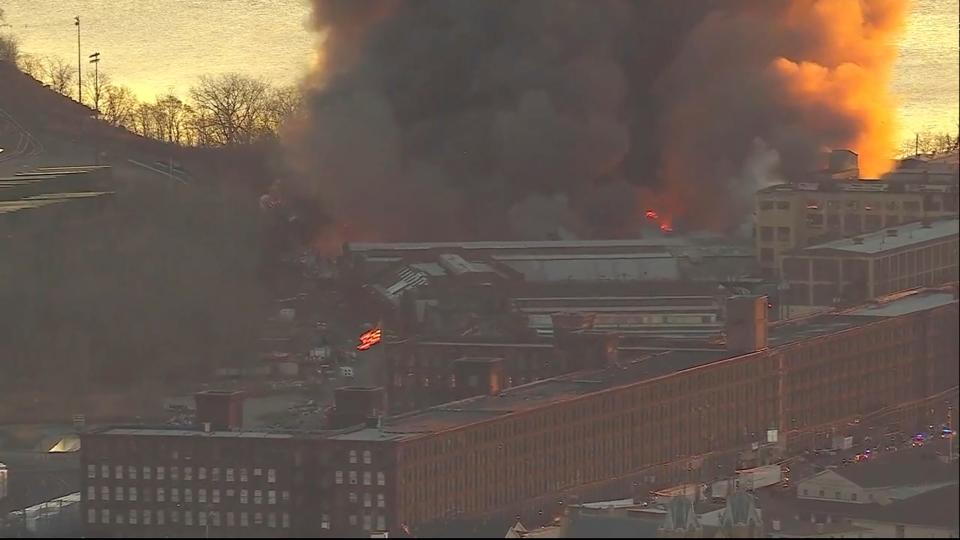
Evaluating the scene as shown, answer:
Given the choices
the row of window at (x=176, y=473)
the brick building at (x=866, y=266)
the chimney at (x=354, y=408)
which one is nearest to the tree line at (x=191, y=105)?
the brick building at (x=866, y=266)

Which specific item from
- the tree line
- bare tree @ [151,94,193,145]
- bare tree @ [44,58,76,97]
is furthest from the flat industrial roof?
bare tree @ [44,58,76,97]

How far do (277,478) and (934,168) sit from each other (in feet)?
29.1

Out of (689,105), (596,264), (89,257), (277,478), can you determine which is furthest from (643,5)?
(277,478)

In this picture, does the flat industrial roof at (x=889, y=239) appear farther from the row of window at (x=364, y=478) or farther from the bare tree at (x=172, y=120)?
the bare tree at (x=172, y=120)

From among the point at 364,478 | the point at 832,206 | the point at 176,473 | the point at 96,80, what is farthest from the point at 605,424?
the point at 96,80

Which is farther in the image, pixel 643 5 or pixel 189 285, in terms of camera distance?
pixel 643 5

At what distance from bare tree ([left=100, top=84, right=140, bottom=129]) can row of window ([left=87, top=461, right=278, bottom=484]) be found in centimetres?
1753

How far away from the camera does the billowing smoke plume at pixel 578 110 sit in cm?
3416

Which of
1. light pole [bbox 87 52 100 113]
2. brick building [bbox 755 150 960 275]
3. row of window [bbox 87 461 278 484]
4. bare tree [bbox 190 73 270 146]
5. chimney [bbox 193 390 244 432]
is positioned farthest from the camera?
light pole [bbox 87 52 100 113]

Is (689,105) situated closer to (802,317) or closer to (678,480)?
(802,317)

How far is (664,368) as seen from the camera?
26.5m

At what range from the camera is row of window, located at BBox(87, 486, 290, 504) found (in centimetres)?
2220

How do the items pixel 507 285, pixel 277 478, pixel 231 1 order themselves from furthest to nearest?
pixel 231 1 < pixel 507 285 < pixel 277 478

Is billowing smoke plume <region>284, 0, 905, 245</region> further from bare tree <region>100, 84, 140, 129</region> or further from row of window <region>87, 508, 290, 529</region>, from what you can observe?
row of window <region>87, 508, 290, 529</region>
